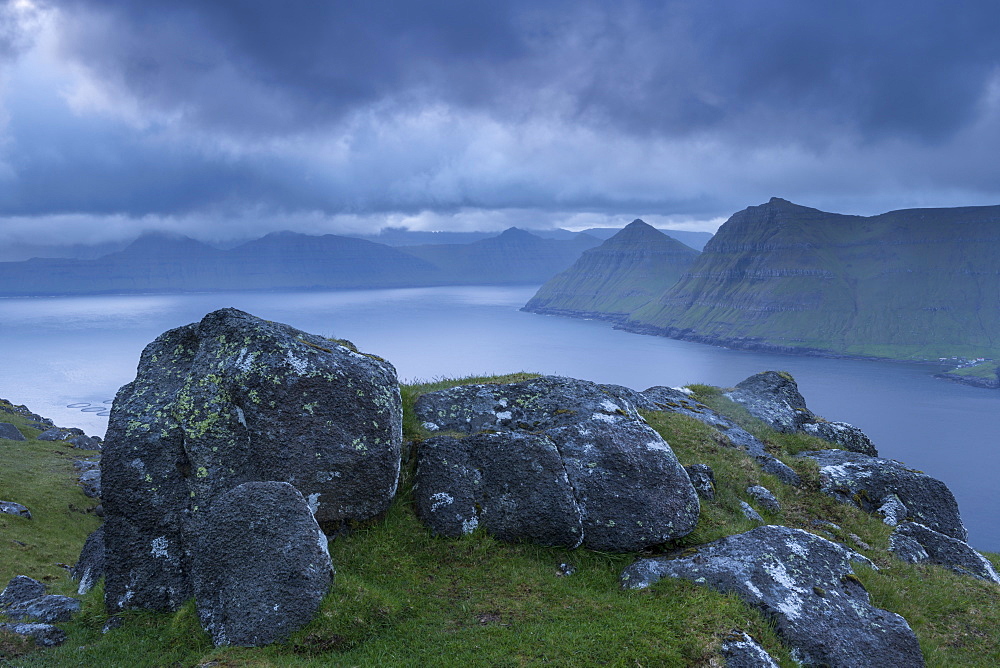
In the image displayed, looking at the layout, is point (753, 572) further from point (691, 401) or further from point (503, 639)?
point (691, 401)

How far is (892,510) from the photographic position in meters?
18.8

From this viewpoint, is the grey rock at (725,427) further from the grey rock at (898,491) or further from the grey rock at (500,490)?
the grey rock at (500,490)

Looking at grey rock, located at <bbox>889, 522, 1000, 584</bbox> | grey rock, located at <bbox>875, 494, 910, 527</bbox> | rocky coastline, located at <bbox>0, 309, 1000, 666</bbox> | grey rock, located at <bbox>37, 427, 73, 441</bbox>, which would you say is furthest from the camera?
grey rock, located at <bbox>37, 427, 73, 441</bbox>

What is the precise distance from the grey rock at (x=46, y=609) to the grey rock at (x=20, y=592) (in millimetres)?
768

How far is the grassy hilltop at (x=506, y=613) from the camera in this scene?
10.6 metres

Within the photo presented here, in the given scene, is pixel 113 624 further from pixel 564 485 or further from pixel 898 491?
pixel 898 491

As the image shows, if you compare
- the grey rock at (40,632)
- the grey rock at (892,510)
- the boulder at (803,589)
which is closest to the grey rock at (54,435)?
the grey rock at (40,632)

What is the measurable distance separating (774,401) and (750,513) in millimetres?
12894

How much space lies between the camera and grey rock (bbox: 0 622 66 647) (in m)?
12.5

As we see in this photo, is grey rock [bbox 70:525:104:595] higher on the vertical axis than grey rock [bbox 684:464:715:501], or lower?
lower

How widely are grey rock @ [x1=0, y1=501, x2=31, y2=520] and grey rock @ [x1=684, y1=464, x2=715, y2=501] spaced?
39361mm

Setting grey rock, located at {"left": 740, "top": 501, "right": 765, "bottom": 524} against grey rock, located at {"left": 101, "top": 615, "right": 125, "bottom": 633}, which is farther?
grey rock, located at {"left": 740, "top": 501, "right": 765, "bottom": 524}

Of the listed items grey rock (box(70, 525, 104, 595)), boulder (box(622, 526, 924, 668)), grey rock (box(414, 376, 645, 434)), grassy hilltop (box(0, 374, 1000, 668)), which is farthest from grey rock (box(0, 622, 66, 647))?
boulder (box(622, 526, 924, 668))

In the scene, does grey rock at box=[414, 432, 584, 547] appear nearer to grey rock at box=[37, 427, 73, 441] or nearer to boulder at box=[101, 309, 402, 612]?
boulder at box=[101, 309, 402, 612]
